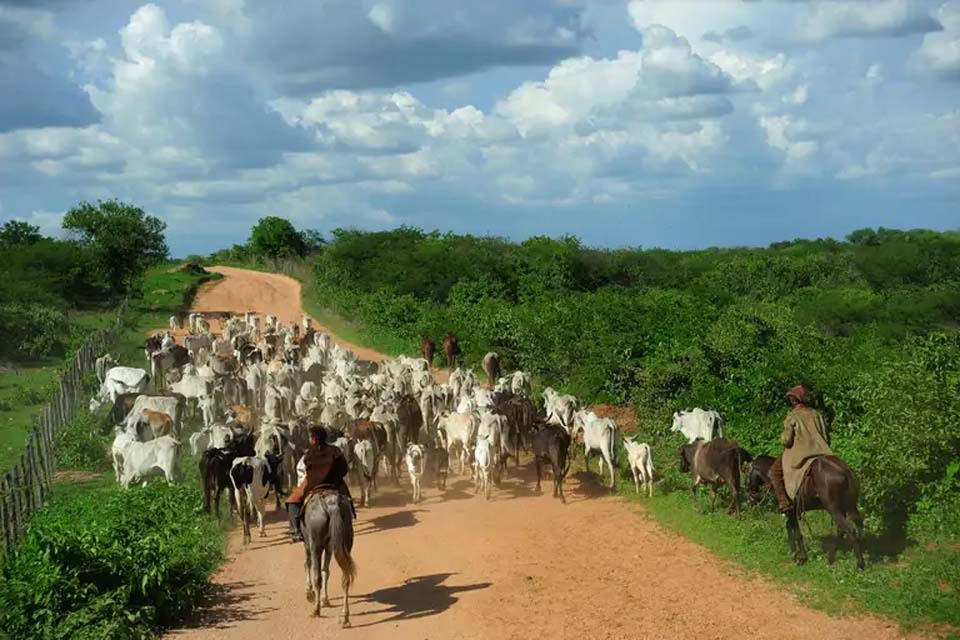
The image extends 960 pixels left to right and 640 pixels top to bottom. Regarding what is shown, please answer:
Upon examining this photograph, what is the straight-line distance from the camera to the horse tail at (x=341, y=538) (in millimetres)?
10852

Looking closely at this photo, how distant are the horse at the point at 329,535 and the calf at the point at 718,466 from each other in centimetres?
574

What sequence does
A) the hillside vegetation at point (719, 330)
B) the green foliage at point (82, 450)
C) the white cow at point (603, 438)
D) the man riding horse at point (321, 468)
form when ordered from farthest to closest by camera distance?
1. the green foliage at point (82, 450)
2. the white cow at point (603, 438)
3. the hillside vegetation at point (719, 330)
4. the man riding horse at point (321, 468)

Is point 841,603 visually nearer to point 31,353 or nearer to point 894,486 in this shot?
point 894,486

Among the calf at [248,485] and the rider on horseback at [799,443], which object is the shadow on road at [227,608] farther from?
the rider on horseback at [799,443]

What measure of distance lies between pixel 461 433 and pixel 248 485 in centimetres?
468

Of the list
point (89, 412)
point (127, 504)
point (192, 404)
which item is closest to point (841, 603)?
point (127, 504)

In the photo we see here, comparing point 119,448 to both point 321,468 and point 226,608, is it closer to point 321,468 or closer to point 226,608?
point 226,608

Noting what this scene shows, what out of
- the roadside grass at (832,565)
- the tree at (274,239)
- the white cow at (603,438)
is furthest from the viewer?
the tree at (274,239)

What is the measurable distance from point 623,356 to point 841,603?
13591 mm

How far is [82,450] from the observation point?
18672mm

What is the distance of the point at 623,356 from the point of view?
24.4 metres

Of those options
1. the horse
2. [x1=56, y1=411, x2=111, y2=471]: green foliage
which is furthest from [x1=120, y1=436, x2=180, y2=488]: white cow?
the horse

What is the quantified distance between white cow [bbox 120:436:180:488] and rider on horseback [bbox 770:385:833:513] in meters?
8.85

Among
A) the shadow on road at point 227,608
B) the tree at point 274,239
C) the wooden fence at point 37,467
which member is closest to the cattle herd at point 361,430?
the wooden fence at point 37,467
